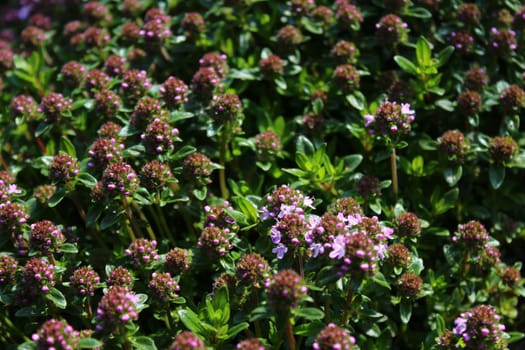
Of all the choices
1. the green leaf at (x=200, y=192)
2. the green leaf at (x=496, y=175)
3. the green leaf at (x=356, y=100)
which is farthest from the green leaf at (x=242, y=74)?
the green leaf at (x=496, y=175)

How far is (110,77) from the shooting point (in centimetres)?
495

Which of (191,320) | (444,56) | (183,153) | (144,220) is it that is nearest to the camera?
(191,320)

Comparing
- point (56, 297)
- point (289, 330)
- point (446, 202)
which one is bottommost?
point (446, 202)

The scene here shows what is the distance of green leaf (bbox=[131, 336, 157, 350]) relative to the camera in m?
3.36

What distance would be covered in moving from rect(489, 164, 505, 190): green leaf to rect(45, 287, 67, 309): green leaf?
10.4ft

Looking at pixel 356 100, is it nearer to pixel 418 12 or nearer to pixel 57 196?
pixel 418 12

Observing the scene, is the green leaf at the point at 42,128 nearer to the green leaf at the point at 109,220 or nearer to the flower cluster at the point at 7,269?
the green leaf at the point at 109,220

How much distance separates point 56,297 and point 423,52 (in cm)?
333

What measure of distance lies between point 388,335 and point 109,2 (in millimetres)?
4553

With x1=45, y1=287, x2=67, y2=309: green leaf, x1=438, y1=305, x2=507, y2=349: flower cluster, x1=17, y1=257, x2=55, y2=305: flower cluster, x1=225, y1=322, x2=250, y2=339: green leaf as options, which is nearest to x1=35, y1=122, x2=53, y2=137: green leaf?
x1=17, y1=257, x2=55, y2=305: flower cluster

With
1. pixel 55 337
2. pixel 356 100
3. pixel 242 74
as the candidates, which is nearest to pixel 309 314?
pixel 55 337

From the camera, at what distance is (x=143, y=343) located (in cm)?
339

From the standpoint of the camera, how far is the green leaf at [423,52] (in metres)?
4.66

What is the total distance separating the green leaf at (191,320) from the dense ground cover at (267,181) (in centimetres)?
4
